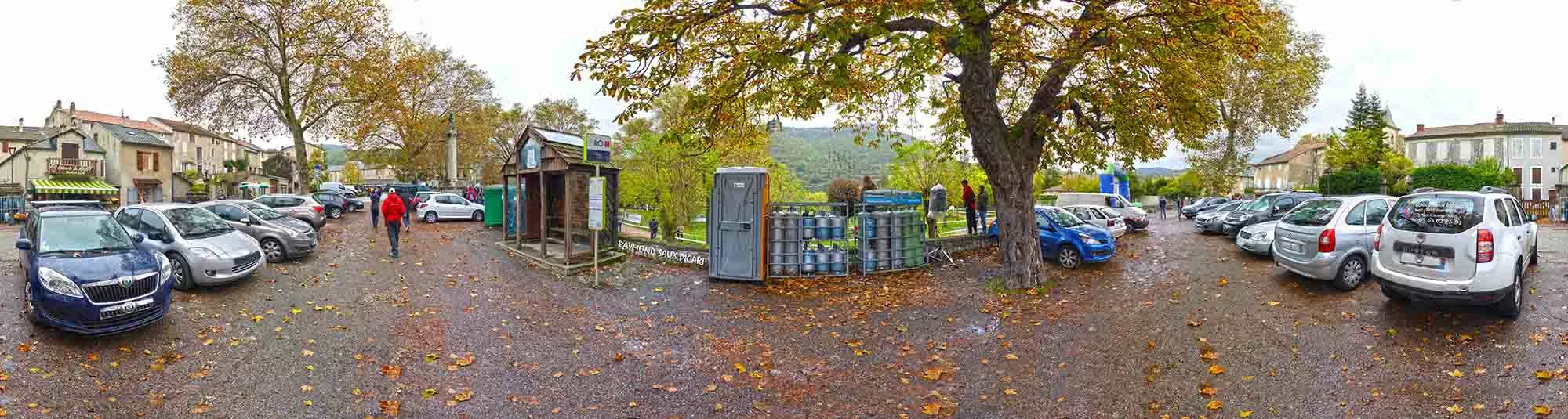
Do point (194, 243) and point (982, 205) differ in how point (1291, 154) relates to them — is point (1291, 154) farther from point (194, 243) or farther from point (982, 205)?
point (194, 243)

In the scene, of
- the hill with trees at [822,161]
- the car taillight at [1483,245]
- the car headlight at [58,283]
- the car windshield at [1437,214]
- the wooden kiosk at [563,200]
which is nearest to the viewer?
the car headlight at [58,283]

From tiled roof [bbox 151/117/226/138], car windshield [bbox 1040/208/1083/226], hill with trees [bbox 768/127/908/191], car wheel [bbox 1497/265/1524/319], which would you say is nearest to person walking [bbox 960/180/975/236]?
car windshield [bbox 1040/208/1083/226]

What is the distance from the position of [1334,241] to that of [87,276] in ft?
49.4

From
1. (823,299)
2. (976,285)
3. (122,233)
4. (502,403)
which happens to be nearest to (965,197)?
(976,285)

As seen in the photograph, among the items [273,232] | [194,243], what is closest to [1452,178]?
[273,232]

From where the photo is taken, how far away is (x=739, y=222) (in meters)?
12.3

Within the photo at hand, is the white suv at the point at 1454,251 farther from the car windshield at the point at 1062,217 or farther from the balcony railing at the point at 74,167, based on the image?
the balcony railing at the point at 74,167

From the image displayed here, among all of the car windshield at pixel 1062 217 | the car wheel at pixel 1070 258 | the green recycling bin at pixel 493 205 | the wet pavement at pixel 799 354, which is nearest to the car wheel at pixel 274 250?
the wet pavement at pixel 799 354

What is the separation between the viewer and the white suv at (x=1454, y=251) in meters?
6.88

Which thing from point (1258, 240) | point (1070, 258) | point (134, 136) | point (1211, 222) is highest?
point (134, 136)

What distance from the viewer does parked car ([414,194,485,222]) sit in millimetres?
24562

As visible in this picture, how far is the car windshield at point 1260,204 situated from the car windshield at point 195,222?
22.9 meters

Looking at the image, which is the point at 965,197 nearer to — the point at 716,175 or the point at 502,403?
the point at 716,175

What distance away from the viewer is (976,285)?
1203 cm
